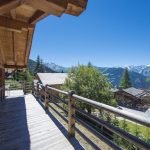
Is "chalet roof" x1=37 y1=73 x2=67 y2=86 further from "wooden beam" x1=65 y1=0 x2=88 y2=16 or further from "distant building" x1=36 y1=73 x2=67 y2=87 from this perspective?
"wooden beam" x1=65 y1=0 x2=88 y2=16

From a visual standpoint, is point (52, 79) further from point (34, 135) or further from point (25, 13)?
point (25, 13)

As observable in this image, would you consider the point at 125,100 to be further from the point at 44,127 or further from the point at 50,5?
the point at 50,5

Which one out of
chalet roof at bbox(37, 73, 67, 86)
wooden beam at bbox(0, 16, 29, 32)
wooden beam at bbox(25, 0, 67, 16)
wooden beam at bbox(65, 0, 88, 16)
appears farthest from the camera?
chalet roof at bbox(37, 73, 67, 86)

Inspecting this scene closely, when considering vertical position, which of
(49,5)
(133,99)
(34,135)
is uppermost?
(49,5)

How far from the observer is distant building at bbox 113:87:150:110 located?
157 feet

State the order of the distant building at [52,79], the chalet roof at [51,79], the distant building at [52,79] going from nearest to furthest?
1. the distant building at [52,79]
2. the distant building at [52,79]
3. the chalet roof at [51,79]

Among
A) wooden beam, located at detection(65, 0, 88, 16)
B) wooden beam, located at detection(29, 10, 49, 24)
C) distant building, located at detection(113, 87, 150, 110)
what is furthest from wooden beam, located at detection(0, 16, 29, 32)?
distant building, located at detection(113, 87, 150, 110)

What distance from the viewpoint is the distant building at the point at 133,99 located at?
48.0 m

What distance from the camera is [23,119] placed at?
7.38m

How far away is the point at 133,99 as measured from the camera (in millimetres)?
52812

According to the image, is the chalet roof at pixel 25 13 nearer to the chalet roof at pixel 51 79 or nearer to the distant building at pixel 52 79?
the distant building at pixel 52 79

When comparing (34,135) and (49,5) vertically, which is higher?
(49,5)

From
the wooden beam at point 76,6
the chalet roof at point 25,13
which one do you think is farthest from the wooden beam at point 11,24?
the wooden beam at point 76,6

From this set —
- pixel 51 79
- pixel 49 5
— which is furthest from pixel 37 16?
pixel 51 79
